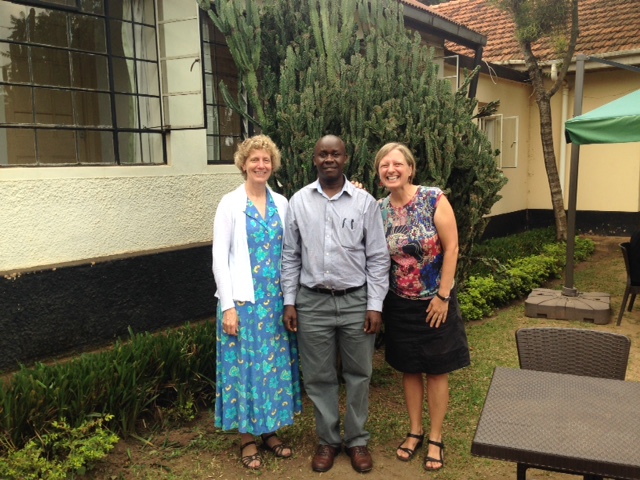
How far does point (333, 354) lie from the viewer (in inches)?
139

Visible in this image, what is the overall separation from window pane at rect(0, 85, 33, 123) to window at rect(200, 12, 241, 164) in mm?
1693

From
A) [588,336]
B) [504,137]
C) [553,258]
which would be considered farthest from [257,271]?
[504,137]

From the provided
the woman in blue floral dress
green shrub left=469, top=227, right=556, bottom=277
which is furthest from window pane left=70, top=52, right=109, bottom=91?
green shrub left=469, top=227, right=556, bottom=277

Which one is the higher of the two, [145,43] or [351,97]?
[145,43]

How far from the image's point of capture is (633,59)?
1102 cm

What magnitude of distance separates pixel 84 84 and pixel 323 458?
4350 millimetres

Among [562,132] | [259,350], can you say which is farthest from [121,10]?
[562,132]

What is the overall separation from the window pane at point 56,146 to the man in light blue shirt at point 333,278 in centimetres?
329

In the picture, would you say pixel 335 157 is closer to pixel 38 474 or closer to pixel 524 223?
pixel 38 474

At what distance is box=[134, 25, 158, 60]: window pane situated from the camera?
19.6 ft

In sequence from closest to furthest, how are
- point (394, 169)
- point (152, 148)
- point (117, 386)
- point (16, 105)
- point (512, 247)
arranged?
1. point (394, 169)
2. point (117, 386)
3. point (16, 105)
4. point (152, 148)
5. point (512, 247)

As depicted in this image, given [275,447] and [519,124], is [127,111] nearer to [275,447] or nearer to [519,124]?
[275,447]

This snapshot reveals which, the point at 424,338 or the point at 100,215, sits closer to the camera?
the point at 424,338

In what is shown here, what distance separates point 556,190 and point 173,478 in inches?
352
